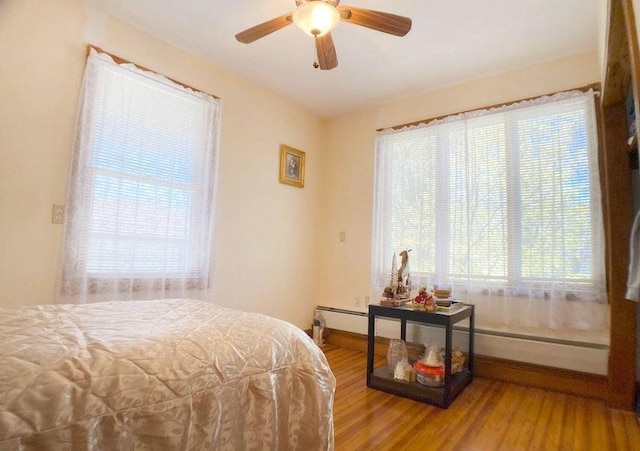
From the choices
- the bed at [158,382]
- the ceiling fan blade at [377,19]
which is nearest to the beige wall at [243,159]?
the bed at [158,382]

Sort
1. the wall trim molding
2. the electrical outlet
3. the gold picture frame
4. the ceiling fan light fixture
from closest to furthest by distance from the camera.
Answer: the ceiling fan light fixture
the electrical outlet
the wall trim molding
the gold picture frame

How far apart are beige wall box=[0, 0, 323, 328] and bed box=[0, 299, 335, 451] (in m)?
0.86

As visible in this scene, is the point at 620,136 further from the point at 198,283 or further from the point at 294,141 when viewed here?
the point at 198,283

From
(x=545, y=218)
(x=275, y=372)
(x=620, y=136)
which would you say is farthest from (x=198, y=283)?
(x=620, y=136)

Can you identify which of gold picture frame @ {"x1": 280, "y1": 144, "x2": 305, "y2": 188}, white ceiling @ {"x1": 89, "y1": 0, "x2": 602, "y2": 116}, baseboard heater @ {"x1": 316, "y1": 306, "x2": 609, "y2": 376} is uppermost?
white ceiling @ {"x1": 89, "y1": 0, "x2": 602, "y2": 116}

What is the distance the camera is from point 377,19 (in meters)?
1.68

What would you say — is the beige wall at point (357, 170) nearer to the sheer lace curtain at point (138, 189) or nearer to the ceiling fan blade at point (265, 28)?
the sheer lace curtain at point (138, 189)

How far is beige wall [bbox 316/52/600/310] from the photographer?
9.48 feet

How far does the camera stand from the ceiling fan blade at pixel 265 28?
5.75 feet

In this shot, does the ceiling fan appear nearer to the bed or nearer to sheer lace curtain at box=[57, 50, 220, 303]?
sheer lace curtain at box=[57, 50, 220, 303]

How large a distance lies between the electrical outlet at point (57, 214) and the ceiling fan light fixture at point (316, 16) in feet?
5.67

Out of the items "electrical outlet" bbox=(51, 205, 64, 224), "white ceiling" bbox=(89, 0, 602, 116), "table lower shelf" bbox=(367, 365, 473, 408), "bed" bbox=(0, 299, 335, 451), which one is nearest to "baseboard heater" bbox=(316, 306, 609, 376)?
"table lower shelf" bbox=(367, 365, 473, 408)

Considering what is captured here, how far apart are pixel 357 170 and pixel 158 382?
3062 mm

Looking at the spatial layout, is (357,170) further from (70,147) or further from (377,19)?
(70,147)
